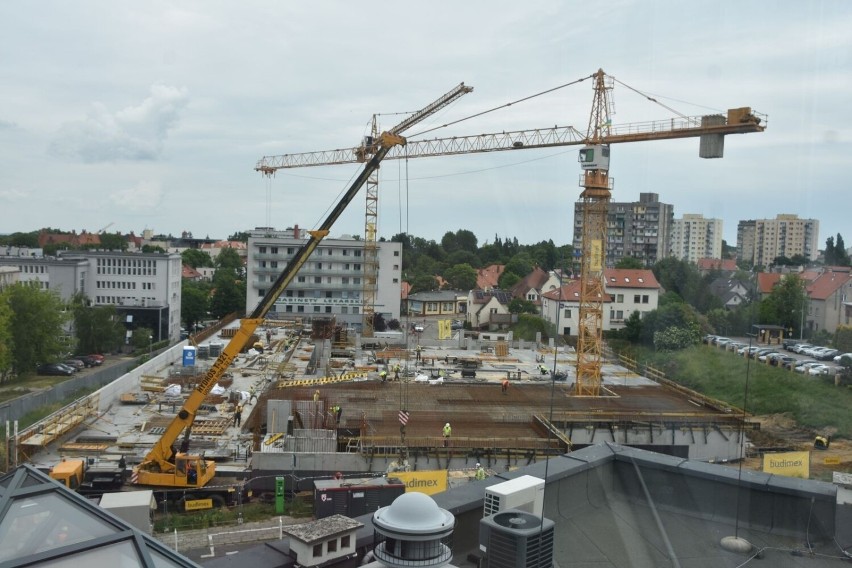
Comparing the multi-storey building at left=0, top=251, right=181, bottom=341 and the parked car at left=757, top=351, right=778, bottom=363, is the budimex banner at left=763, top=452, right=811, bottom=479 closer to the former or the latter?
the parked car at left=757, top=351, right=778, bottom=363

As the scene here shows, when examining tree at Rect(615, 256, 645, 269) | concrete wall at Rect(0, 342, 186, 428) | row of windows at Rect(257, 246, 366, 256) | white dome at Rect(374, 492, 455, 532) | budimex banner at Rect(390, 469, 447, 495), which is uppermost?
row of windows at Rect(257, 246, 366, 256)

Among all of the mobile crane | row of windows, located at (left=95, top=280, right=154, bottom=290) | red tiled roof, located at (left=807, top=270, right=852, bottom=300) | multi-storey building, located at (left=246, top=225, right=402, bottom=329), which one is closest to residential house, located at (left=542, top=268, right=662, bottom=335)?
red tiled roof, located at (left=807, top=270, right=852, bottom=300)

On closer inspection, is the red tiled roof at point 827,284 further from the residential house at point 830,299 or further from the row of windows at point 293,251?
the row of windows at point 293,251

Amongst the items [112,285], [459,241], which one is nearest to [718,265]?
[112,285]

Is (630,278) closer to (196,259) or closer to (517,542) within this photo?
(517,542)

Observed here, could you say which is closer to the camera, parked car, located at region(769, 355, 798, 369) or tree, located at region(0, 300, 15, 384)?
parked car, located at region(769, 355, 798, 369)

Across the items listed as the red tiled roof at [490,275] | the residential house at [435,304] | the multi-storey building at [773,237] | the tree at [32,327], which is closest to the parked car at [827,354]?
the multi-storey building at [773,237]

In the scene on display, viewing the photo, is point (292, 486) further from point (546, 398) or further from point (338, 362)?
point (338, 362)

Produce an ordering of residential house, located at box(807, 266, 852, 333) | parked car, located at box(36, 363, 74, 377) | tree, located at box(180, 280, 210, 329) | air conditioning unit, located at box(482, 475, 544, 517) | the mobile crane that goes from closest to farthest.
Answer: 1. air conditioning unit, located at box(482, 475, 544, 517)
2. the mobile crane
3. residential house, located at box(807, 266, 852, 333)
4. parked car, located at box(36, 363, 74, 377)
5. tree, located at box(180, 280, 210, 329)

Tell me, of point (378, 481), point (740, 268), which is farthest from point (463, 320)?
point (740, 268)

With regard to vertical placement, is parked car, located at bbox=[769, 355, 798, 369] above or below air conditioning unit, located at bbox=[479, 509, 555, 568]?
below

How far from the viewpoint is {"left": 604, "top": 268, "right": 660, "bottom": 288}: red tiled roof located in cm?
1692

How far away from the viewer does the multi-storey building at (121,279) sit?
78.1 ft

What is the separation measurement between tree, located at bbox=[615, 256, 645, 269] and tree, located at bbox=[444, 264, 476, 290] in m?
15.9
